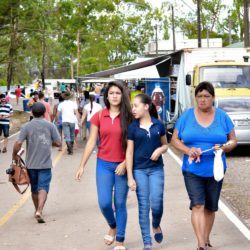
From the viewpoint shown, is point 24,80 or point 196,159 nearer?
point 196,159

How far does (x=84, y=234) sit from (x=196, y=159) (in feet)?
7.40

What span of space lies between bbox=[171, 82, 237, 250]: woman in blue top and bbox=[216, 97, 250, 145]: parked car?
35.1ft

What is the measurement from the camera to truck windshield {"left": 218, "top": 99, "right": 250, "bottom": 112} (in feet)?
60.8

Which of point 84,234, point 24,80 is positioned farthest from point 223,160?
point 24,80

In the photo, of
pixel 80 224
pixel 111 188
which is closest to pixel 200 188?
pixel 111 188

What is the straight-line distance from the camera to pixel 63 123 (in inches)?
767

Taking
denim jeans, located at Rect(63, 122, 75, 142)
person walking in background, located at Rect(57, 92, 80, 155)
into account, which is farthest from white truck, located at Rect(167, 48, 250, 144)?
denim jeans, located at Rect(63, 122, 75, 142)

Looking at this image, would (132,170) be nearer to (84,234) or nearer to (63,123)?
(84,234)

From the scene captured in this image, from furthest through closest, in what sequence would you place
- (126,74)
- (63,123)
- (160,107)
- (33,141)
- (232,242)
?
(126,74), (160,107), (63,123), (33,141), (232,242)

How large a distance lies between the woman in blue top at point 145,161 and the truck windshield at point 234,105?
11253 mm

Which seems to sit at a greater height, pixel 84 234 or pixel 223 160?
pixel 223 160

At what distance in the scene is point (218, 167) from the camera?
23.6 feet

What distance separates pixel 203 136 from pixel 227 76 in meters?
13.7

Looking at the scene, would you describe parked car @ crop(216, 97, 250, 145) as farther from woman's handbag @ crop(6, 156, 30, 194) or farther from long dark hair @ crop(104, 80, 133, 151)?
long dark hair @ crop(104, 80, 133, 151)
